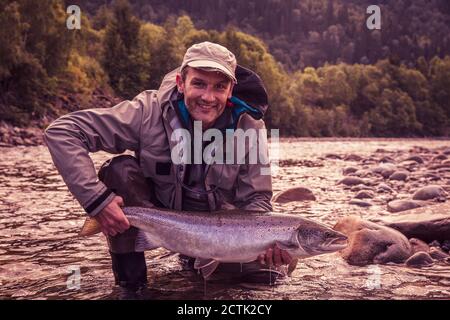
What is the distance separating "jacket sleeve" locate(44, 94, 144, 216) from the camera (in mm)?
3213

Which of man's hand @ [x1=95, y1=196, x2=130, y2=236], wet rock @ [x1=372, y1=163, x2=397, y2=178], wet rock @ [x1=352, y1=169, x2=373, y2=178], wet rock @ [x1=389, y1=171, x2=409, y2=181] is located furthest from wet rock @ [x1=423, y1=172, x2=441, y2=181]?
man's hand @ [x1=95, y1=196, x2=130, y2=236]

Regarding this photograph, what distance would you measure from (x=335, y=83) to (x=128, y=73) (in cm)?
3753

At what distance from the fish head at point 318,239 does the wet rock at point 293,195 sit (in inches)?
168

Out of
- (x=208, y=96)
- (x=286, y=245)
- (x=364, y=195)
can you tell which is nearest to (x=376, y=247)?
(x=286, y=245)

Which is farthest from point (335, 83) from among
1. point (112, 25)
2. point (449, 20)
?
point (449, 20)

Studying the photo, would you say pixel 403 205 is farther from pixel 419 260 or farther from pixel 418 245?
pixel 419 260

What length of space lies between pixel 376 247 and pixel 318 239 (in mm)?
1392

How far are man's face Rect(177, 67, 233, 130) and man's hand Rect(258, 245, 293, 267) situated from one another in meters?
1.02

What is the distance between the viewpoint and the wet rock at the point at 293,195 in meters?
7.63

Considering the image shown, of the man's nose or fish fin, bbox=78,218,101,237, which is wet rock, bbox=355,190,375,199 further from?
fish fin, bbox=78,218,101,237

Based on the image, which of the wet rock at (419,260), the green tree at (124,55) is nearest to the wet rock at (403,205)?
the wet rock at (419,260)

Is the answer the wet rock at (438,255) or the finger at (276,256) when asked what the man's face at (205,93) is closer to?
the finger at (276,256)
